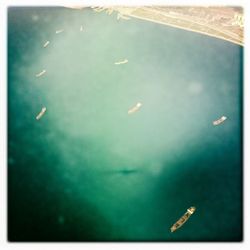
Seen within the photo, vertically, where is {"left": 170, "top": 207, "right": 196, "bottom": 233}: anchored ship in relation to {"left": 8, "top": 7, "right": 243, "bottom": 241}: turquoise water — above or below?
below

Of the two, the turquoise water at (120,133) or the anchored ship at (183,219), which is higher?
the turquoise water at (120,133)
